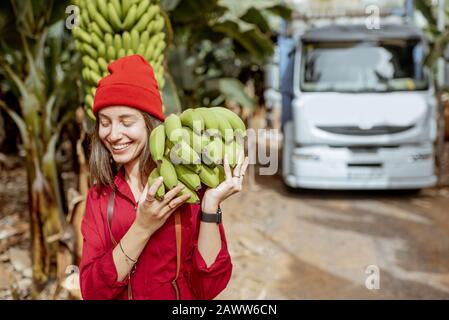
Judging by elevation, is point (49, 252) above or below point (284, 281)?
above

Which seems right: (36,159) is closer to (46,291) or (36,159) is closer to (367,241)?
(46,291)

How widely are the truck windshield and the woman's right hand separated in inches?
216

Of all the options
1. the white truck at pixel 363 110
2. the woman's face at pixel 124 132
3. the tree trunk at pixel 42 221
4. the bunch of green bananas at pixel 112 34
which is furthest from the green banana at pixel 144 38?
the white truck at pixel 363 110

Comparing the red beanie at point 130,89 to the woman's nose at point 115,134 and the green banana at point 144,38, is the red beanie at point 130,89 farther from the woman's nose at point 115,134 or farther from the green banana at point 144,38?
the green banana at point 144,38

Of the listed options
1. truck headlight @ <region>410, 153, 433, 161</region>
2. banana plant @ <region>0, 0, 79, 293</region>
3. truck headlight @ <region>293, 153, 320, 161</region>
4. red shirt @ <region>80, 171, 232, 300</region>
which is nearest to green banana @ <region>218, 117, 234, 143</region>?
red shirt @ <region>80, 171, 232, 300</region>

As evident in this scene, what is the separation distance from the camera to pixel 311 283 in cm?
405

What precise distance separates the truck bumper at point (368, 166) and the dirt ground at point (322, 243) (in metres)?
0.30

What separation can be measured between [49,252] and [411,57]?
5.16 metres

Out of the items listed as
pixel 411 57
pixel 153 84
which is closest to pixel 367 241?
pixel 411 57

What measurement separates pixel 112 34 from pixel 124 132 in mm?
1230

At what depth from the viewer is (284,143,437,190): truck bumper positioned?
636 centimetres

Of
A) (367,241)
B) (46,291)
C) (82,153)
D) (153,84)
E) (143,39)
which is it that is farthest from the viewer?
(367,241)

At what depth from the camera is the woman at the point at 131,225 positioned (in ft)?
4.33

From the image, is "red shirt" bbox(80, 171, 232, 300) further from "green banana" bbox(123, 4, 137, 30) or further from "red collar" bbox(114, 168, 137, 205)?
"green banana" bbox(123, 4, 137, 30)
